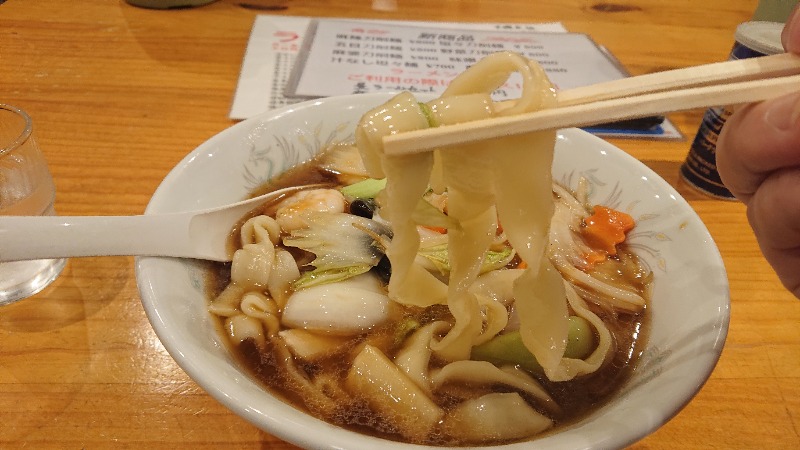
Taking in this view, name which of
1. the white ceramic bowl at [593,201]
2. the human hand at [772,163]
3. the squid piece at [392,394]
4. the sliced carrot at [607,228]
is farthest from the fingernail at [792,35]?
the squid piece at [392,394]

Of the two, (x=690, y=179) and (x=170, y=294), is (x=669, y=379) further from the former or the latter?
(x=690, y=179)

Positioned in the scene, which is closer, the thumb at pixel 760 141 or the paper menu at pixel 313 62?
the thumb at pixel 760 141

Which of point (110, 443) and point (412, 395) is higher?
point (412, 395)

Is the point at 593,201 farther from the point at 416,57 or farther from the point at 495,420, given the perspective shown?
the point at 416,57

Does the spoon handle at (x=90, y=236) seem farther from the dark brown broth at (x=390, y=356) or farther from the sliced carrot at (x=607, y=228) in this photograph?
the sliced carrot at (x=607, y=228)

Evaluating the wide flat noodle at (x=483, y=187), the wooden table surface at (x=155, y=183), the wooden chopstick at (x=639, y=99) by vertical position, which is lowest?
the wooden table surface at (x=155, y=183)

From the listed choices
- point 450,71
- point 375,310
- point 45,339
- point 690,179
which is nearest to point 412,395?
point 375,310
